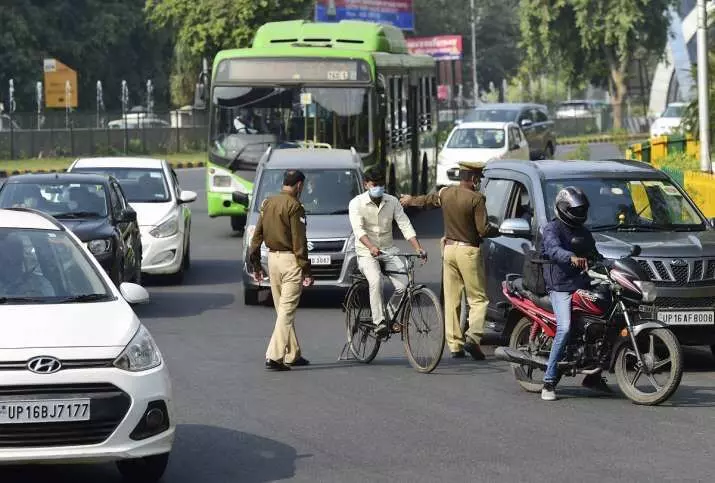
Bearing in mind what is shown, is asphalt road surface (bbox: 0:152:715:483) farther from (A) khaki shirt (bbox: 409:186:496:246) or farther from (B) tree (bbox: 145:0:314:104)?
(B) tree (bbox: 145:0:314:104)

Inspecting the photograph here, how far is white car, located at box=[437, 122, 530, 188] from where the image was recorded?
37875 mm

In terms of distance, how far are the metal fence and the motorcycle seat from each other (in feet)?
145

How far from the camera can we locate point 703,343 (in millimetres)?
13141

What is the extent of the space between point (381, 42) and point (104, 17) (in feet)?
164

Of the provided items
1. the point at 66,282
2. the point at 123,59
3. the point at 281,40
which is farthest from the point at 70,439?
the point at 123,59

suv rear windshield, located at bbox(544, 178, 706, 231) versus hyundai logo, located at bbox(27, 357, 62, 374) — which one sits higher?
suv rear windshield, located at bbox(544, 178, 706, 231)

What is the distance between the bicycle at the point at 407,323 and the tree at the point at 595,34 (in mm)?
64753

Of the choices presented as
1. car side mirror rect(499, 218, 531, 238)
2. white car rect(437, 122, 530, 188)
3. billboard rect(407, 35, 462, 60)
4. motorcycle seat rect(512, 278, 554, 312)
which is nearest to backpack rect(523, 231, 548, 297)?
motorcycle seat rect(512, 278, 554, 312)

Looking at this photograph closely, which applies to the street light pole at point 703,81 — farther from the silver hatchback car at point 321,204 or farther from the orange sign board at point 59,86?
the orange sign board at point 59,86

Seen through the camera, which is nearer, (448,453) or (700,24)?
(448,453)

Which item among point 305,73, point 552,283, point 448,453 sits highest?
point 305,73

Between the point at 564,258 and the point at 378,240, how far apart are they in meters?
2.74

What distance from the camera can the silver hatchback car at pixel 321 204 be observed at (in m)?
18.5

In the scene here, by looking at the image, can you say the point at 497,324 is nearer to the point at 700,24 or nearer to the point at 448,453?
the point at 448,453
